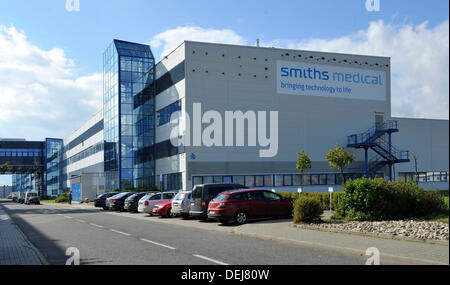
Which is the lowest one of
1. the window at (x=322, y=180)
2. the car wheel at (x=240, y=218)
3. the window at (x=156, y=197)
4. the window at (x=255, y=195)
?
the car wheel at (x=240, y=218)

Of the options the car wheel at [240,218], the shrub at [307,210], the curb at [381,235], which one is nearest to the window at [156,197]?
the car wheel at [240,218]

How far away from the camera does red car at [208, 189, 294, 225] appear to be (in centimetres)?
1794

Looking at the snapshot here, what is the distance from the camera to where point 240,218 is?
18.1 m

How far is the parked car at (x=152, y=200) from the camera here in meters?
27.0

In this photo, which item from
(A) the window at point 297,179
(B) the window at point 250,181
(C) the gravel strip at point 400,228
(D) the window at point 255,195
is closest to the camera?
(C) the gravel strip at point 400,228

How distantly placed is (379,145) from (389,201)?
1248 inches

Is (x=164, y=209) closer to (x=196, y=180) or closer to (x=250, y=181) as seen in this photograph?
(x=196, y=180)

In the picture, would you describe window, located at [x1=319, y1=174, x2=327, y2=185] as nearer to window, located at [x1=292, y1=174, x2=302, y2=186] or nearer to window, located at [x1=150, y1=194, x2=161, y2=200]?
window, located at [x1=292, y1=174, x2=302, y2=186]

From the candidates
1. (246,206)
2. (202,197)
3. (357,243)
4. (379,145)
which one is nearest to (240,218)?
(246,206)

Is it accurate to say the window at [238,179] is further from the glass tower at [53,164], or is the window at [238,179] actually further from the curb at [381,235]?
the glass tower at [53,164]

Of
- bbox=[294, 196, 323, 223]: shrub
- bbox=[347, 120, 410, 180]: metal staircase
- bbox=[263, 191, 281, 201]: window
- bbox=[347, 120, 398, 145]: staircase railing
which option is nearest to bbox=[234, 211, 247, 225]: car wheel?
bbox=[263, 191, 281, 201]: window

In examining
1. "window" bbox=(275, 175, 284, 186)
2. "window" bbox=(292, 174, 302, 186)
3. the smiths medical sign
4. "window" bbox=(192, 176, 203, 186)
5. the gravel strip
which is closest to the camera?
the gravel strip

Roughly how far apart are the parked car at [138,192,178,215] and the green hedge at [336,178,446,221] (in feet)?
44.9

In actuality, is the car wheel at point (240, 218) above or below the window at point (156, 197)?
below
